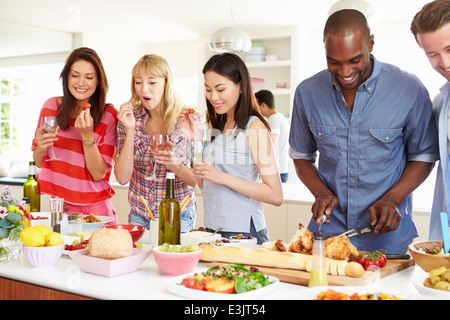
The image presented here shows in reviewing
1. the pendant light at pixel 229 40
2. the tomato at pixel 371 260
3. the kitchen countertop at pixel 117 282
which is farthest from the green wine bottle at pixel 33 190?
the pendant light at pixel 229 40

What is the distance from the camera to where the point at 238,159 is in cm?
224

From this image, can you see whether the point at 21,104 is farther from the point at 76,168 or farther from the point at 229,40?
the point at 76,168

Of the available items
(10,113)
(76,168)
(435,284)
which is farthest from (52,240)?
(10,113)

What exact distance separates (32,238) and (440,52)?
1.48 meters

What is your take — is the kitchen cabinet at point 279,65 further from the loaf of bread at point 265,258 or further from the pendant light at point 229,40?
the loaf of bread at point 265,258

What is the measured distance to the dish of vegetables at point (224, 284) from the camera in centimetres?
129

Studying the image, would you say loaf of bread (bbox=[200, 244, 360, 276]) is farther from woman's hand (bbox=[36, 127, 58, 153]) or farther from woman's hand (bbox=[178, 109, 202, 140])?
woman's hand (bbox=[36, 127, 58, 153])

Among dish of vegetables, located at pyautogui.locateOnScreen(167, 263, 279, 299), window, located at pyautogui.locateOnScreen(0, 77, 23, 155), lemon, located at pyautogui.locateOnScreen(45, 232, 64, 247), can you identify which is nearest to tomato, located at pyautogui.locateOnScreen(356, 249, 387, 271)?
dish of vegetables, located at pyautogui.locateOnScreen(167, 263, 279, 299)

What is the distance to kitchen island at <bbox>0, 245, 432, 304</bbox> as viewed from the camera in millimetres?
1353

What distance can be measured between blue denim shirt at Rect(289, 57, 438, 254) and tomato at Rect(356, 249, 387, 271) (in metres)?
0.44

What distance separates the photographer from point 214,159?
2.26m
